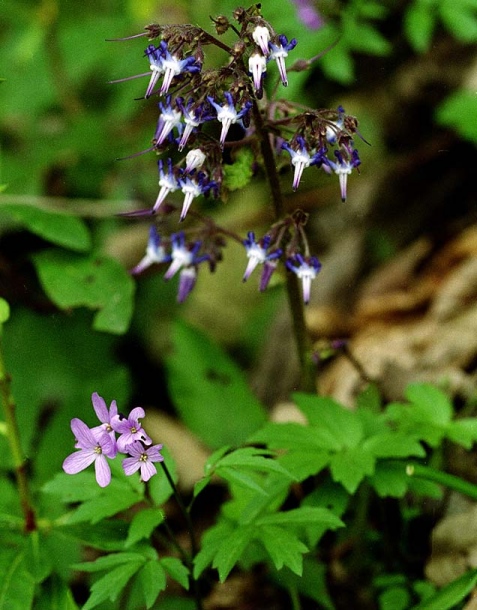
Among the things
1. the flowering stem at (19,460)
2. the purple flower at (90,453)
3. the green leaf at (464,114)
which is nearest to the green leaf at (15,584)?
the flowering stem at (19,460)

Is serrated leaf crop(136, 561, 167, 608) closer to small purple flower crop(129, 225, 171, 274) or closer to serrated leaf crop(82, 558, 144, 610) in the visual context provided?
serrated leaf crop(82, 558, 144, 610)

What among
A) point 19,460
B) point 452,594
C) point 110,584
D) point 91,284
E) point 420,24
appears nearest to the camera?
point 110,584

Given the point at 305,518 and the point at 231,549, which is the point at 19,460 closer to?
the point at 231,549

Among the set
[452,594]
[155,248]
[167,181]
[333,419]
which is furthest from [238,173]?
[452,594]

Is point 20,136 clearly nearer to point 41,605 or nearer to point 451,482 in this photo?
point 41,605

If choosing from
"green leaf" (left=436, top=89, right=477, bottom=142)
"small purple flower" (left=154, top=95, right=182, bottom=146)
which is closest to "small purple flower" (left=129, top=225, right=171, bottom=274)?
"small purple flower" (left=154, top=95, right=182, bottom=146)

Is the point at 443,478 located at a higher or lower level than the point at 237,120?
lower

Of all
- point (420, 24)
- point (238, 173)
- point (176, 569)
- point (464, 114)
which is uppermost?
point (420, 24)
